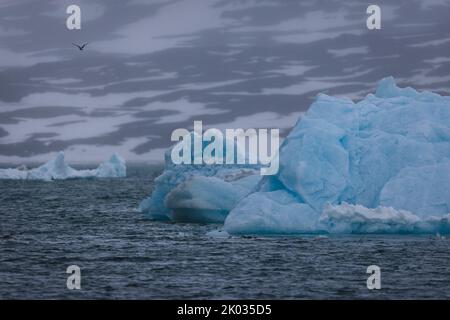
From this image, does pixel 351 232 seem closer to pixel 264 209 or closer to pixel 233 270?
pixel 264 209

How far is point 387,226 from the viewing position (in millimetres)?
24203

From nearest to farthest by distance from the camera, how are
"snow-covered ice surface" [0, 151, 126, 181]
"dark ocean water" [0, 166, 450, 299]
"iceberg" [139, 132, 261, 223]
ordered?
"dark ocean water" [0, 166, 450, 299] < "iceberg" [139, 132, 261, 223] < "snow-covered ice surface" [0, 151, 126, 181]

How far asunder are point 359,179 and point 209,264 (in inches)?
239

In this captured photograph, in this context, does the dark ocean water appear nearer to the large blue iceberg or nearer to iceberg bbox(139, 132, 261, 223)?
the large blue iceberg

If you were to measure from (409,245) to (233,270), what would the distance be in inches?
240

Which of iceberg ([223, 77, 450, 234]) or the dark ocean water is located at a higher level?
iceberg ([223, 77, 450, 234])

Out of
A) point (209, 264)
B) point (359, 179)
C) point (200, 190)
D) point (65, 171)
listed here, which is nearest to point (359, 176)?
point (359, 179)

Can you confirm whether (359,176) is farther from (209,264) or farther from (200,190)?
(209,264)

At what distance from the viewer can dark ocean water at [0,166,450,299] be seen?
17.3m

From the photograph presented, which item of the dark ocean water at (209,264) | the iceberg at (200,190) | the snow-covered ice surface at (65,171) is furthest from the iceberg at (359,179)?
the snow-covered ice surface at (65,171)

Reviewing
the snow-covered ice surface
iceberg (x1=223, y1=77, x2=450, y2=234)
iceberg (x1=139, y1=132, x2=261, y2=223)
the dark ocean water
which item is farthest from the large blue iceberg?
the snow-covered ice surface

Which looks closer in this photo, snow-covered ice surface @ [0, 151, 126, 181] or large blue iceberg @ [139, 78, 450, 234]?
large blue iceberg @ [139, 78, 450, 234]

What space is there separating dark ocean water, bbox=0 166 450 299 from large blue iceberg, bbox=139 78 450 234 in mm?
655

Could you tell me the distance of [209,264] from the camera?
21.3 m
